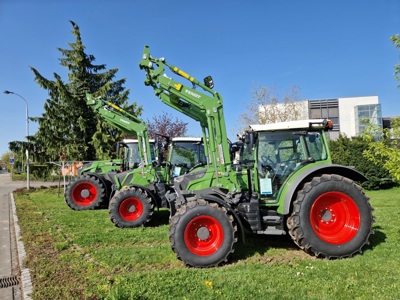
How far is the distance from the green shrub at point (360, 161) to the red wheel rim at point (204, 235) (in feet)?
45.5

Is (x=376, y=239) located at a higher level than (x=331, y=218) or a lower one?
lower

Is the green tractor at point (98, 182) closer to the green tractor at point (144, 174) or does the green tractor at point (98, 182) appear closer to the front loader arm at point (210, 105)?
the green tractor at point (144, 174)

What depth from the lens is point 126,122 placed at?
1052 centimetres

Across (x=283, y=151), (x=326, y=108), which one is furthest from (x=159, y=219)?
(x=326, y=108)

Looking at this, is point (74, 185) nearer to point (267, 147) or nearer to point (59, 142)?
point (267, 147)

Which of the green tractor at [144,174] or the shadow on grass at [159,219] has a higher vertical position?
the green tractor at [144,174]

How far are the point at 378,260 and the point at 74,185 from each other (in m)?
10.8

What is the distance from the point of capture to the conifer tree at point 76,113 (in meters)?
26.0

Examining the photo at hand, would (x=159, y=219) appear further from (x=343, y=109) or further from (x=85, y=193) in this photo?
(x=343, y=109)

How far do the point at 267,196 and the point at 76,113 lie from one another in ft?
80.4

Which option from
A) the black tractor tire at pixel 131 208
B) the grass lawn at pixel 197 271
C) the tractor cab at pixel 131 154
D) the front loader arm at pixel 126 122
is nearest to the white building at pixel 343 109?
the tractor cab at pixel 131 154

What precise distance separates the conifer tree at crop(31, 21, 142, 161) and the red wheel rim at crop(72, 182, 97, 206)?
13540mm

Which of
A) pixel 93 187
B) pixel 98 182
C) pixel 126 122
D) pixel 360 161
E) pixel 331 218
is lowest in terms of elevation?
pixel 331 218

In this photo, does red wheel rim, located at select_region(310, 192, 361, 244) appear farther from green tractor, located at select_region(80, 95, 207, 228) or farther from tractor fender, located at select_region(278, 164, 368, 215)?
green tractor, located at select_region(80, 95, 207, 228)
